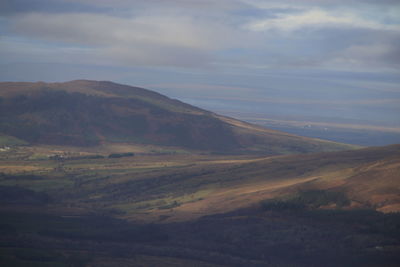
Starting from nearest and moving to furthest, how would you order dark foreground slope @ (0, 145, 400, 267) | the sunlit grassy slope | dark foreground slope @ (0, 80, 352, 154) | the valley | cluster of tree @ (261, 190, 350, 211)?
dark foreground slope @ (0, 145, 400, 267) → the valley → cluster of tree @ (261, 190, 350, 211) → the sunlit grassy slope → dark foreground slope @ (0, 80, 352, 154)

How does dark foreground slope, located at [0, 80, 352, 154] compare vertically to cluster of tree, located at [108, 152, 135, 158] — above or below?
above

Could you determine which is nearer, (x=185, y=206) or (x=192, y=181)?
(x=185, y=206)

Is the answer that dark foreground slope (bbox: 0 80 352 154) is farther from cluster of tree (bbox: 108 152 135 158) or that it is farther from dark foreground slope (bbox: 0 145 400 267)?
dark foreground slope (bbox: 0 145 400 267)

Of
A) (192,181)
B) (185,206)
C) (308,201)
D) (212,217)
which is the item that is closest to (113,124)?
(192,181)

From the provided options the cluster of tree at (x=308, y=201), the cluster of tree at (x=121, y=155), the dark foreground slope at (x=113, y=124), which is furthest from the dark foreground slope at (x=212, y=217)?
the dark foreground slope at (x=113, y=124)

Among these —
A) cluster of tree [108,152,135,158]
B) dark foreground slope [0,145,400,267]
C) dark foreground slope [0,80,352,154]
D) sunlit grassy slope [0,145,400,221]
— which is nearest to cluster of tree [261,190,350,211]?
dark foreground slope [0,145,400,267]

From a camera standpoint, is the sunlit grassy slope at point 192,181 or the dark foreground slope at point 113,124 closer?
the sunlit grassy slope at point 192,181

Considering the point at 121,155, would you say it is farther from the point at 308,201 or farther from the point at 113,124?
the point at 308,201

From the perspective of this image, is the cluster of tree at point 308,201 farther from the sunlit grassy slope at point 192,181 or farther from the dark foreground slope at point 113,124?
the dark foreground slope at point 113,124

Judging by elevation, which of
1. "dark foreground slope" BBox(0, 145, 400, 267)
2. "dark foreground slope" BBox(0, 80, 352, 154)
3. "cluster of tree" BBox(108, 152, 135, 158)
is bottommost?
"dark foreground slope" BBox(0, 145, 400, 267)

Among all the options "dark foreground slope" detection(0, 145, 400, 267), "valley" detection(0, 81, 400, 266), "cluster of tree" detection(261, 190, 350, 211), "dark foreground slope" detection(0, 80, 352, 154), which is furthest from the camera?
"dark foreground slope" detection(0, 80, 352, 154)
